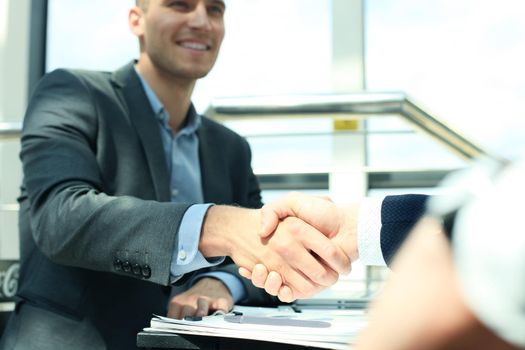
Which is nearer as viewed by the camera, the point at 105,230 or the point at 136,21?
the point at 105,230

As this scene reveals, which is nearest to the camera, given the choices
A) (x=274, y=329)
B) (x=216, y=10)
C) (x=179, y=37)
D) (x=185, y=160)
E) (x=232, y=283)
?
(x=274, y=329)

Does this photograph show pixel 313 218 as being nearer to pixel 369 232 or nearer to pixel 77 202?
pixel 369 232

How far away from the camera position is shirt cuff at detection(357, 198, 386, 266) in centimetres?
91

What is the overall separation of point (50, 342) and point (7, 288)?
25 centimetres

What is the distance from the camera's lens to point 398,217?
30.1 inches

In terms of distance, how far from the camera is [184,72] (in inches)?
62.9

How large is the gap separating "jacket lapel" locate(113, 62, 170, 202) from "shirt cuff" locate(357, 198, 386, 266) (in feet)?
1.58

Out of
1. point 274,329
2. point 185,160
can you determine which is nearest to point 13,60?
point 185,160

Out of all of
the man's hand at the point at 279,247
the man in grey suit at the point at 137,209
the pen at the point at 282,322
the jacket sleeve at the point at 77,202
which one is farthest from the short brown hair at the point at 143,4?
the pen at the point at 282,322

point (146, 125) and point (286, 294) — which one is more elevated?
point (146, 125)

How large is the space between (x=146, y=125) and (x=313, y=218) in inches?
19.7

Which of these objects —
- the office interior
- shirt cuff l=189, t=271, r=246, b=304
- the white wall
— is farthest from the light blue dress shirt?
the white wall

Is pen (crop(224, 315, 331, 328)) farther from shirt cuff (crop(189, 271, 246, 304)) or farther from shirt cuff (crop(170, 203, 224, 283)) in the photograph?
shirt cuff (crop(189, 271, 246, 304))

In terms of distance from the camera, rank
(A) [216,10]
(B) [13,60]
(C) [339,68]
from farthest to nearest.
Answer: (C) [339,68] → (B) [13,60] → (A) [216,10]
